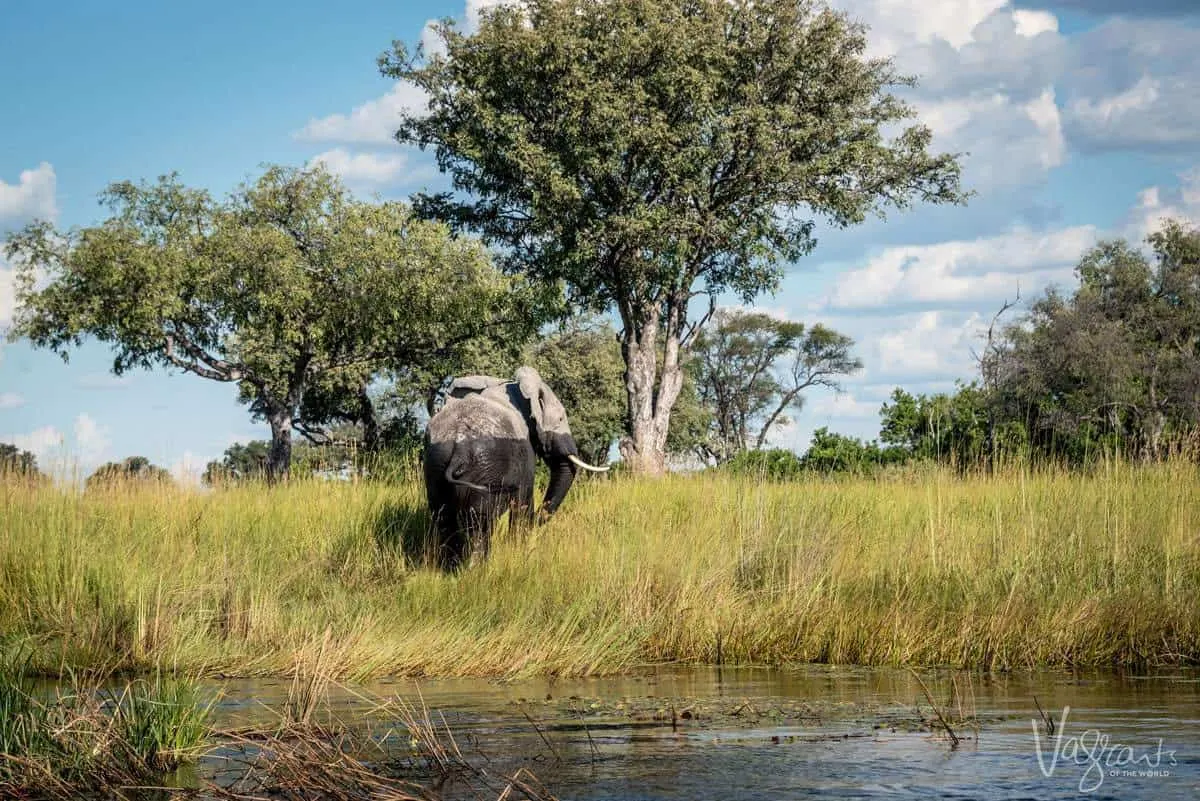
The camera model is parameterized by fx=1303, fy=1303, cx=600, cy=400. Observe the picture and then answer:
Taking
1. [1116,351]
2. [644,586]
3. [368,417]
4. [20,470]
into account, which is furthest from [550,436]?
[1116,351]

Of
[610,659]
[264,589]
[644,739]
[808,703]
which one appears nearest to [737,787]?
[644,739]

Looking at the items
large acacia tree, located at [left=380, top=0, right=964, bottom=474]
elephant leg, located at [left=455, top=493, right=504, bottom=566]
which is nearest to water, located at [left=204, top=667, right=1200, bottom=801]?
elephant leg, located at [left=455, top=493, right=504, bottom=566]

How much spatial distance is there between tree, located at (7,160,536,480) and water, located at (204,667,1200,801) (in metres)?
22.0

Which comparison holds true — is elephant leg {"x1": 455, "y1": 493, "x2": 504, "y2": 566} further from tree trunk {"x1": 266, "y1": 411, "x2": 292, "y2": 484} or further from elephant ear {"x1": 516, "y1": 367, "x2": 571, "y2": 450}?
tree trunk {"x1": 266, "y1": 411, "x2": 292, "y2": 484}

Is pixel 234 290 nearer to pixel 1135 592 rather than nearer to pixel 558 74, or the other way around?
pixel 558 74

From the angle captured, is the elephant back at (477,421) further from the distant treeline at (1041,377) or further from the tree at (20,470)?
the distant treeline at (1041,377)

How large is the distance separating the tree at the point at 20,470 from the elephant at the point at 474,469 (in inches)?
168

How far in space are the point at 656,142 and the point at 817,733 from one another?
23.0 m

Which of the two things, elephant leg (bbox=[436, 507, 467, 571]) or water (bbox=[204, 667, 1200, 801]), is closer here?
water (bbox=[204, 667, 1200, 801])

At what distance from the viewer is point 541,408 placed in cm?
1285

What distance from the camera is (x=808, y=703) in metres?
7.42

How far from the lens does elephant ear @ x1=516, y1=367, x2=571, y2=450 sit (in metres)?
12.6

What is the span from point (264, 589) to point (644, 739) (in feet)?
17.0

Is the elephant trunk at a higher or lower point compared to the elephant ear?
lower
